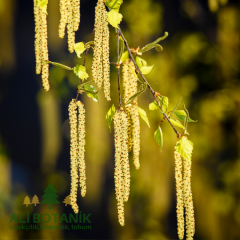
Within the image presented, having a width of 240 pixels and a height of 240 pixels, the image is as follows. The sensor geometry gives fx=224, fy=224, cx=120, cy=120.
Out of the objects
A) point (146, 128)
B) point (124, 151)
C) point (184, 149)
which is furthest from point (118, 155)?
point (146, 128)

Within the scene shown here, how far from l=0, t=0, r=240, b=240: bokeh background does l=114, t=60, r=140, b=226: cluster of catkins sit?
9.0 inches

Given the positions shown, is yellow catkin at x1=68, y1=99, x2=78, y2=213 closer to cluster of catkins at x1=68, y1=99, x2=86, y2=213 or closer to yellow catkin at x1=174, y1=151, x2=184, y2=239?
cluster of catkins at x1=68, y1=99, x2=86, y2=213

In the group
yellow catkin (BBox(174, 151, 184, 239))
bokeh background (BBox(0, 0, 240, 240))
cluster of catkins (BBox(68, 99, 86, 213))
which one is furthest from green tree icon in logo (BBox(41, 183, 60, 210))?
yellow catkin (BBox(174, 151, 184, 239))

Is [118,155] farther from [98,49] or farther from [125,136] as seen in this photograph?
[98,49]

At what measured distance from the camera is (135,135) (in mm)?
540

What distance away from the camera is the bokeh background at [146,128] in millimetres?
733

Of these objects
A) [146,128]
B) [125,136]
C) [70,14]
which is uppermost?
[70,14]

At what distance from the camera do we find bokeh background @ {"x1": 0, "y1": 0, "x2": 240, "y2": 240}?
2.41 feet

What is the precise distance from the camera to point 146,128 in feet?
2.53

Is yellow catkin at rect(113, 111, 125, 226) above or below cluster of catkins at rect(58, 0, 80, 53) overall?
below

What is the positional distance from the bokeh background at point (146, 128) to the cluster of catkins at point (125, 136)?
0.23 metres

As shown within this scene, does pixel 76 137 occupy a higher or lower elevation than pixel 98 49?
lower

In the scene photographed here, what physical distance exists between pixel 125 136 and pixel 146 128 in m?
0.31

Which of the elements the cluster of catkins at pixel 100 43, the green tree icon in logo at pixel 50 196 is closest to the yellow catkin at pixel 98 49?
the cluster of catkins at pixel 100 43
